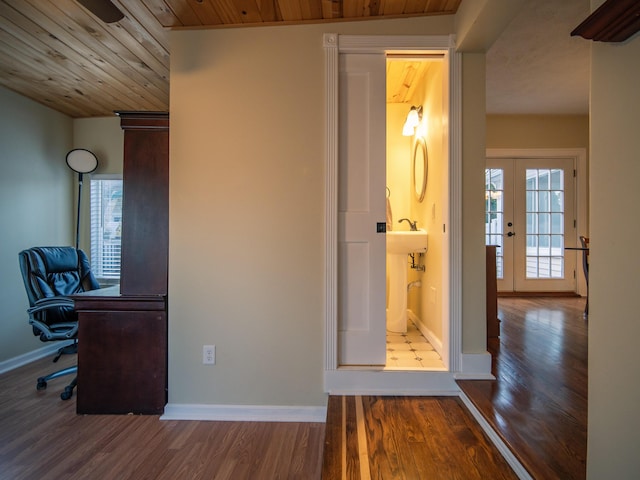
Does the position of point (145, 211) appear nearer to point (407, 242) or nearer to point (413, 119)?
point (407, 242)

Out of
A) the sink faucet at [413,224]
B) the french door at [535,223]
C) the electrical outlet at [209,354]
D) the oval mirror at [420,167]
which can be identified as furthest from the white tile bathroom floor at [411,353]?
the french door at [535,223]

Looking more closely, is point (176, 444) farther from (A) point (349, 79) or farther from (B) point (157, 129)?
(A) point (349, 79)

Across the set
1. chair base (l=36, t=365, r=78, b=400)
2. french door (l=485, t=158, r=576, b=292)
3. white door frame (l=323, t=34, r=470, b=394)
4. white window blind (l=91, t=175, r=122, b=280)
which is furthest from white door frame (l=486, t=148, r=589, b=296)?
chair base (l=36, t=365, r=78, b=400)

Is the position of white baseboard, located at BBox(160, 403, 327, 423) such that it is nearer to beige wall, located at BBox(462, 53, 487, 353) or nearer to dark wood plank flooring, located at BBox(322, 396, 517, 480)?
dark wood plank flooring, located at BBox(322, 396, 517, 480)

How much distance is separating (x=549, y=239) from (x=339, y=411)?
4.38 metres

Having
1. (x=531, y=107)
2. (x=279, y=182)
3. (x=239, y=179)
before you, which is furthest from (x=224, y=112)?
(x=531, y=107)

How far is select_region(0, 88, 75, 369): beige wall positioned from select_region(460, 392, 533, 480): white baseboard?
3824 millimetres

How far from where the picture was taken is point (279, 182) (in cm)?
214

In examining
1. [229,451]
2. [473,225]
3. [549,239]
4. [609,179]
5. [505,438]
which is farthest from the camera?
[549,239]

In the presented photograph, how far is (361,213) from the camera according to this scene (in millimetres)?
2148

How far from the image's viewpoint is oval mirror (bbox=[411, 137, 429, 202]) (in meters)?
2.78

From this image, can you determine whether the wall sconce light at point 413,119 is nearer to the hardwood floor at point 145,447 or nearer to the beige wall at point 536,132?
the beige wall at point 536,132

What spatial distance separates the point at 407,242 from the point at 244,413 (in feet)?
5.71

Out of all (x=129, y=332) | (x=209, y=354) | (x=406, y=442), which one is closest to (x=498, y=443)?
(x=406, y=442)
